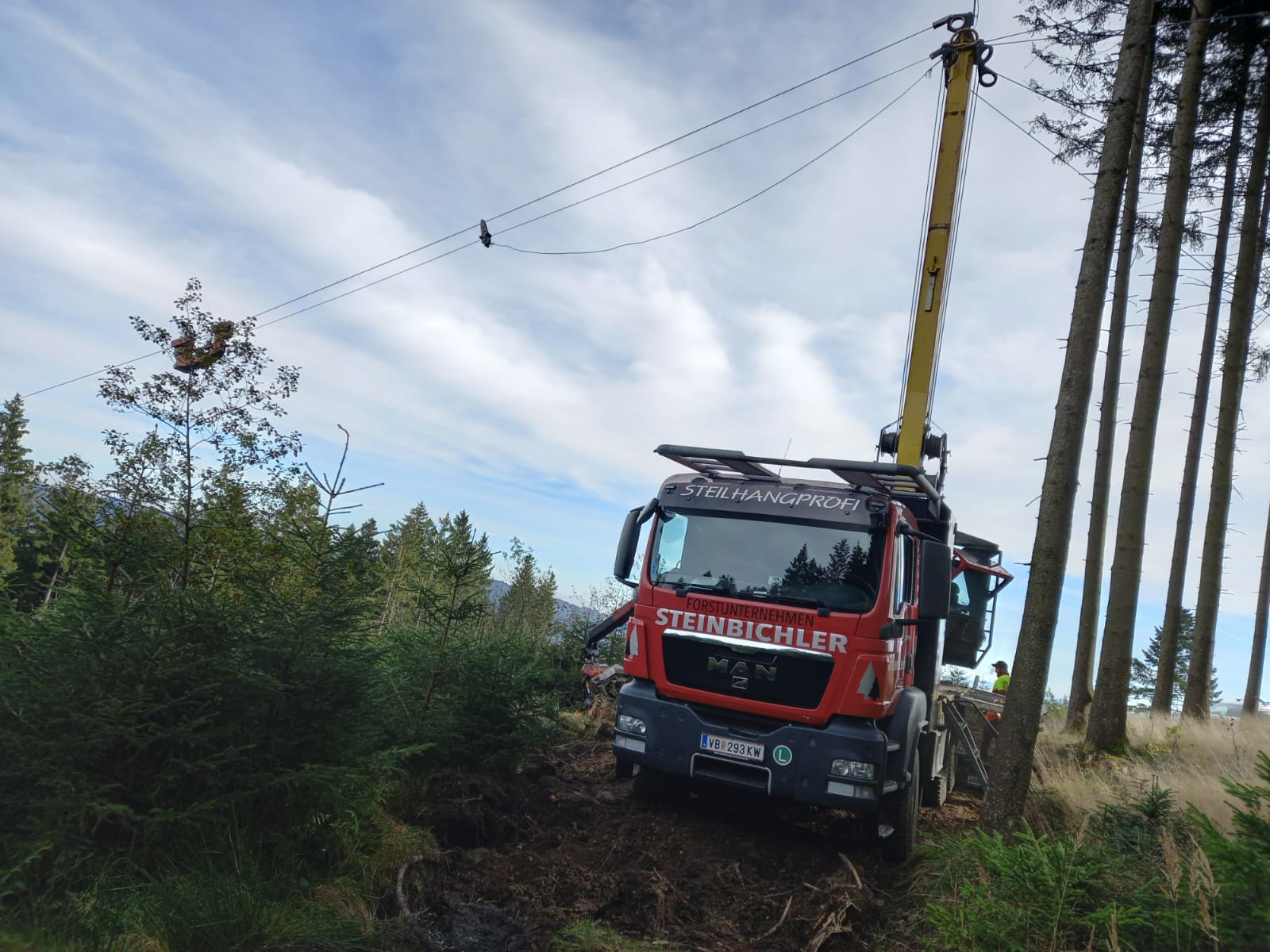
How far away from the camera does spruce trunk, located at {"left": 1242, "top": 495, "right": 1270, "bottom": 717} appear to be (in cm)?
1648

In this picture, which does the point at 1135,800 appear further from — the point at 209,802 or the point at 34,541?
the point at 34,541

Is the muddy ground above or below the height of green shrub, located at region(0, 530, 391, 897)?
below

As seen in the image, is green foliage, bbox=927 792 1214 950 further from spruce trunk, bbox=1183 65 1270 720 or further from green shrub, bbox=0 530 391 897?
spruce trunk, bbox=1183 65 1270 720

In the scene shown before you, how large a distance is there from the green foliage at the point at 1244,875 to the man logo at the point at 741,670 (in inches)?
139

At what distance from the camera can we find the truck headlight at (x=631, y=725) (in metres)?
7.04

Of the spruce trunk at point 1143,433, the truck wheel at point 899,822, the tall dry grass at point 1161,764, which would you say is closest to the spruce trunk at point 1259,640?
the tall dry grass at point 1161,764

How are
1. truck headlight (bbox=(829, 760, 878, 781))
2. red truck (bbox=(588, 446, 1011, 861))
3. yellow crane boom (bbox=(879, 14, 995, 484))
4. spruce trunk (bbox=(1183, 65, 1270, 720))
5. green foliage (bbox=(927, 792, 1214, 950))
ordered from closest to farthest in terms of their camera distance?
green foliage (bbox=(927, 792, 1214, 950)), truck headlight (bbox=(829, 760, 878, 781)), red truck (bbox=(588, 446, 1011, 861)), yellow crane boom (bbox=(879, 14, 995, 484)), spruce trunk (bbox=(1183, 65, 1270, 720))

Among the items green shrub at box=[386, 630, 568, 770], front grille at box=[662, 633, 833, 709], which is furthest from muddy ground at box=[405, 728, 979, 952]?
front grille at box=[662, 633, 833, 709]

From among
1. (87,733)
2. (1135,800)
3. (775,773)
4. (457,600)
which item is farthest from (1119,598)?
(87,733)

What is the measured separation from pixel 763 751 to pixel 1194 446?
40.8 ft

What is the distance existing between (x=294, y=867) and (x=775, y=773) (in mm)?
3544

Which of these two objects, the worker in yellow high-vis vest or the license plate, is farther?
the worker in yellow high-vis vest

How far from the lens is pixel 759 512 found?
7.15 m

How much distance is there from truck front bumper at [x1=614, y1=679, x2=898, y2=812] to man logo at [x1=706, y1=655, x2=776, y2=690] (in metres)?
0.32
